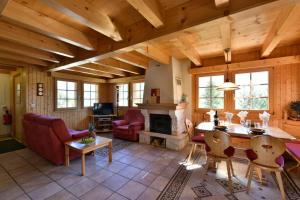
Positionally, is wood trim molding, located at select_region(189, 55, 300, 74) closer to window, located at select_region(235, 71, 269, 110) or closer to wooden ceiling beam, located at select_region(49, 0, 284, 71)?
window, located at select_region(235, 71, 269, 110)

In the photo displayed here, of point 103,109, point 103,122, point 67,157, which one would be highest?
point 103,109

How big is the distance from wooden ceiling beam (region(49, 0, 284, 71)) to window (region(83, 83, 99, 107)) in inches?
158

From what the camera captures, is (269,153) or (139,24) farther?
(139,24)

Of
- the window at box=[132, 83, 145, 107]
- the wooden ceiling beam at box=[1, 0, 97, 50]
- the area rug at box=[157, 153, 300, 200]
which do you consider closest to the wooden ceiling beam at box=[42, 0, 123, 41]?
the wooden ceiling beam at box=[1, 0, 97, 50]

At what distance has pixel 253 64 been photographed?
11.2ft

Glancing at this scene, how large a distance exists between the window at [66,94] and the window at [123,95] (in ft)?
5.90

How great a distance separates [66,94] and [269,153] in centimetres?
599

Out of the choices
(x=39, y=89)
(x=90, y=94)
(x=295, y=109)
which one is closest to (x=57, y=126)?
(x=39, y=89)

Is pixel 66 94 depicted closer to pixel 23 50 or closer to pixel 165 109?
pixel 23 50

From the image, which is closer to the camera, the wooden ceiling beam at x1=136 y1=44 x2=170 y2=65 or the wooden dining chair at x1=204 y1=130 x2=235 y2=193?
the wooden dining chair at x1=204 y1=130 x2=235 y2=193

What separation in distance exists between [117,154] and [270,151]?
A: 292 cm

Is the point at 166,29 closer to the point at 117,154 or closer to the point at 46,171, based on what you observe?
the point at 117,154

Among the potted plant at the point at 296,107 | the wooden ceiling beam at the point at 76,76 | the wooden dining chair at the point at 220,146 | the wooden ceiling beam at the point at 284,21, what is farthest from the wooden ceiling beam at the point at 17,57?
the potted plant at the point at 296,107

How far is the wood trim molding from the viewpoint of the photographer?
307 cm
